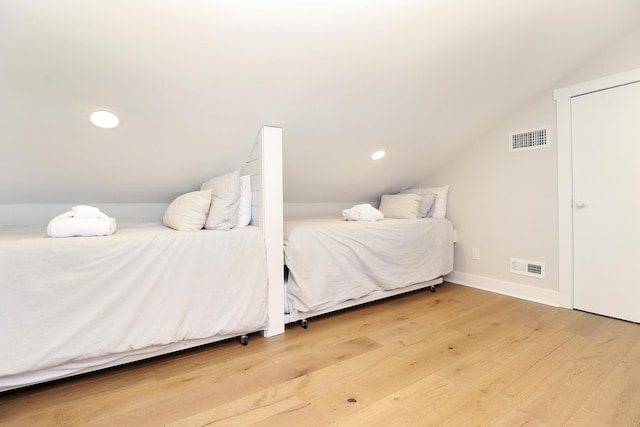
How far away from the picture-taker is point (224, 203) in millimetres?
2086

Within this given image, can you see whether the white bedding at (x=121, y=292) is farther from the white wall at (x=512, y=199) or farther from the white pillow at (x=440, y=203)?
the white wall at (x=512, y=199)

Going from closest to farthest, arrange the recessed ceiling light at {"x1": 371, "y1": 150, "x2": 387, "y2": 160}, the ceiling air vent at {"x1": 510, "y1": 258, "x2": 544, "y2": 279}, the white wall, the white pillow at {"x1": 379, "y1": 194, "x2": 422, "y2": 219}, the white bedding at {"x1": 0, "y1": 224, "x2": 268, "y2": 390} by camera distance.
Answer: the white bedding at {"x1": 0, "y1": 224, "x2": 268, "y2": 390}
the white wall
the ceiling air vent at {"x1": 510, "y1": 258, "x2": 544, "y2": 279}
the recessed ceiling light at {"x1": 371, "y1": 150, "x2": 387, "y2": 160}
the white pillow at {"x1": 379, "y1": 194, "x2": 422, "y2": 219}

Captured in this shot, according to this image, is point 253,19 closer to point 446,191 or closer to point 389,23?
point 389,23

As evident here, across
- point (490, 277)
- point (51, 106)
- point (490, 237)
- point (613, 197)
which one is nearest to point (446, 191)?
point (490, 237)

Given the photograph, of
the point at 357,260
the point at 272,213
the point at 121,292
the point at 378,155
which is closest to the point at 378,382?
the point at 357,260

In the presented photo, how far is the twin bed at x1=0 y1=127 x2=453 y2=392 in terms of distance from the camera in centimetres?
144

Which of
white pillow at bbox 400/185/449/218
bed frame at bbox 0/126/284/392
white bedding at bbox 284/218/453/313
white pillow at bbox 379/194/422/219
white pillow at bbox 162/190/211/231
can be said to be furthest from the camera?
white pillow at bbox 400/185/449/218

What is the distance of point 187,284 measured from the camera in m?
1.80

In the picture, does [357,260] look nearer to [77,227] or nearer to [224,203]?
[224,203]

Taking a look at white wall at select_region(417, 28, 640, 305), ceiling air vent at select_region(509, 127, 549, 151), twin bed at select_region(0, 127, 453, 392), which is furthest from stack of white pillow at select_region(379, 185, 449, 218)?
ceiling air vent at select_region(509, 127, 549, 151)

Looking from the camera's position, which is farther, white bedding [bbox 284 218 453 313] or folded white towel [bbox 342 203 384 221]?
folded white towel [bbox 342 203 384 221]

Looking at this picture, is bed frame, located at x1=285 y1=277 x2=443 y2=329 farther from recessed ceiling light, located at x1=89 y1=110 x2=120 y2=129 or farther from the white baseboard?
recessed ceiling light, located at x1=89 y1=110 x2=120 y2=129

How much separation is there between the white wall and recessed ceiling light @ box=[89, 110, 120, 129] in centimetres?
314

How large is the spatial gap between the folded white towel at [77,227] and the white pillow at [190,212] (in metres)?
0.39
